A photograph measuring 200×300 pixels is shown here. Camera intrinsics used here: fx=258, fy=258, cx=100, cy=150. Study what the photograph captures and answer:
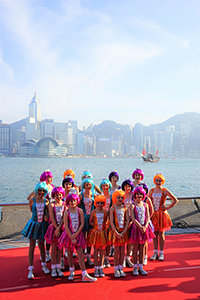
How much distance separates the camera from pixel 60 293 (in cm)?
364

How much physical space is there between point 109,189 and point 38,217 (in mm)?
1446

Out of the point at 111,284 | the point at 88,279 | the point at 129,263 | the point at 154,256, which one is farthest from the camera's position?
the point at 154,256

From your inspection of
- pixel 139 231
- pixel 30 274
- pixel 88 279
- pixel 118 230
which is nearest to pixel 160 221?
pixel 139 231

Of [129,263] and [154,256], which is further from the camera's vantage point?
[154,256]

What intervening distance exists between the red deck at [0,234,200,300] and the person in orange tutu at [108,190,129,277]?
0.83 feet

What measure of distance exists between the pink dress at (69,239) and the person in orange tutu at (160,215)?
5.16 feet

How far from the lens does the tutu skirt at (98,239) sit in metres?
4.18

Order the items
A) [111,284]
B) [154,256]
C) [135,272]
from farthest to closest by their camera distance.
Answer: [154,256] < [135,272] < [111,284]

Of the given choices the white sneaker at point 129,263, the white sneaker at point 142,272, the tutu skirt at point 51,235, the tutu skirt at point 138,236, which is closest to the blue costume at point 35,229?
the tutu skirt at point 51,235

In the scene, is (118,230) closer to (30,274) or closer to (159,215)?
(159,215)

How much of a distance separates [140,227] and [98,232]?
700 mm

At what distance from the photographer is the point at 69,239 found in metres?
4.14


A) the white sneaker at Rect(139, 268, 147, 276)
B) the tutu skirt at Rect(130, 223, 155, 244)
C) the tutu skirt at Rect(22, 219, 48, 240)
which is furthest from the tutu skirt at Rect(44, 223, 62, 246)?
the white sneaker at Rect(139, 268, 147, 276)

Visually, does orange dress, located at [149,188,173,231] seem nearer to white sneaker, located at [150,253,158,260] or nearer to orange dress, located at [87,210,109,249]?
white sneaker, located at [150,253,158,260]
